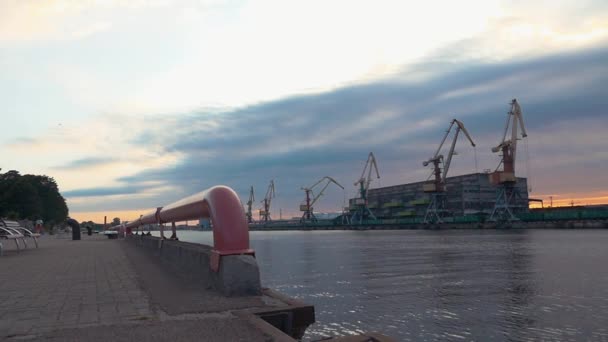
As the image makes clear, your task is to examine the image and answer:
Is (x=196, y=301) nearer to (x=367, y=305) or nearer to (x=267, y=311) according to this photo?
(x=267, y=311)

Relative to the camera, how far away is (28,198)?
92.1m

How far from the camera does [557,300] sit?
52.2ft

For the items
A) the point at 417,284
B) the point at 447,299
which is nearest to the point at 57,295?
the point at 447,299

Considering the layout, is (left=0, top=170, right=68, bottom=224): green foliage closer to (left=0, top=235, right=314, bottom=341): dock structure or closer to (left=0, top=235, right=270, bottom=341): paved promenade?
(left=0, top=235, right=270, bottom=341): paved promenade

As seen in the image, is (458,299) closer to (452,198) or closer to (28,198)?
(28,198)

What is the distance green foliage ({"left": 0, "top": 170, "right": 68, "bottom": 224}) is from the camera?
76963 millimetres

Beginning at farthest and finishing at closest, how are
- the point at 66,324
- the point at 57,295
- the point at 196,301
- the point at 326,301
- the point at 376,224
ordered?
1. the point at 376,224
2. the point at 326,301
3. the point at 57,295
4. the point at 196,301
5. the point at 66,324

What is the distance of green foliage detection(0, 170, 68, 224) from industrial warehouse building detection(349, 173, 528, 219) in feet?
340

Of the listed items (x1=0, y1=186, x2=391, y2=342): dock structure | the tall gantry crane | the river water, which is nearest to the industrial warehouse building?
the tall gantry crane

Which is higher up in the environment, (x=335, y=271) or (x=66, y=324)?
(x=66, y=324)

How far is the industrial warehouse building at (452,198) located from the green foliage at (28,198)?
104 m

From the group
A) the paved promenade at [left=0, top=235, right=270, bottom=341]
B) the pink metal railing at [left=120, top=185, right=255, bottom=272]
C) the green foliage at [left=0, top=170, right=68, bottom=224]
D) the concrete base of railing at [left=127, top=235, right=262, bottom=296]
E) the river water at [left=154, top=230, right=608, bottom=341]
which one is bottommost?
the river water at [left=154, top=230, right=608, bottom=341]

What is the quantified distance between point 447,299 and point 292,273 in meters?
11.4

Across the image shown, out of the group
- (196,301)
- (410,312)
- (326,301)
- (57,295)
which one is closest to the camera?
(196,301)
